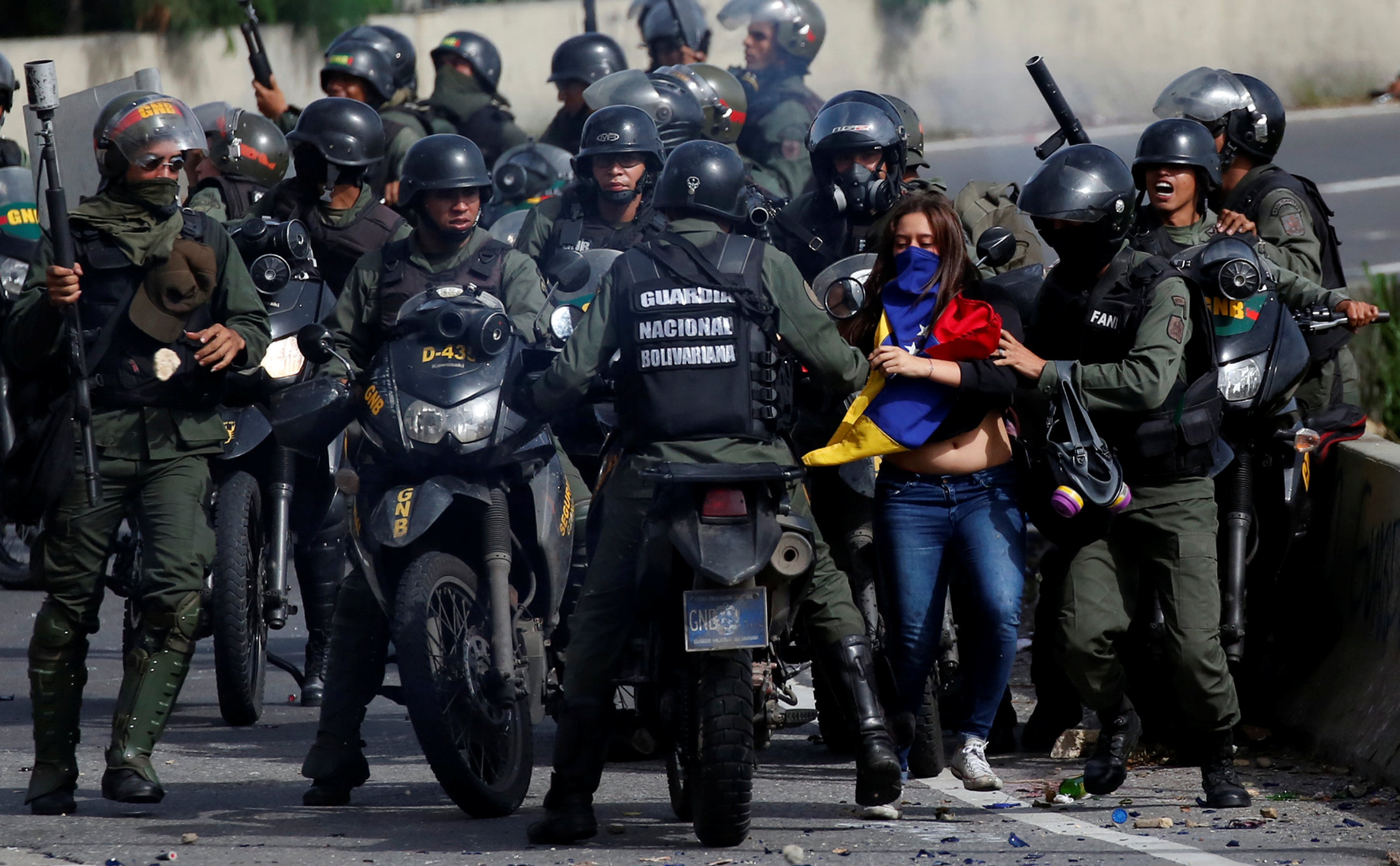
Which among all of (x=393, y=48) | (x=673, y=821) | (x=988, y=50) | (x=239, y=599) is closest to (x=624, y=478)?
(x=673, y=821)

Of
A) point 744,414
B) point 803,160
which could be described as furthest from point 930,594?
point 803,160

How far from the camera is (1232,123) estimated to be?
7.46 metres

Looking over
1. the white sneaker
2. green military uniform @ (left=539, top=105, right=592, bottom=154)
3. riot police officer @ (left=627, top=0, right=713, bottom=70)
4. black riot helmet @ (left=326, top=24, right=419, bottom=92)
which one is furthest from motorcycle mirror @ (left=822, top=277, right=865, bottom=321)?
riot police officer @ (left=627, top=0, right=713, bottom=70)

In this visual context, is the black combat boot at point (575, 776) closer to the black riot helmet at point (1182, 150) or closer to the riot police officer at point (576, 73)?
the black riot helmet at point (1182, 150)

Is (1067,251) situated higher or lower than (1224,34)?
lower

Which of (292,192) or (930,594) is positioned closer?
(930,594)

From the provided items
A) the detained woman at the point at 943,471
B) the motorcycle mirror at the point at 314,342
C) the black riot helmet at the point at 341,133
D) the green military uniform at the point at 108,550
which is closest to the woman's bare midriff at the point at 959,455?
the detained woman at the point at 943,471

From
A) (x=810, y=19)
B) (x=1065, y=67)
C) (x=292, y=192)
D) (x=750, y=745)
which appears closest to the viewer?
(x=750, y=745)

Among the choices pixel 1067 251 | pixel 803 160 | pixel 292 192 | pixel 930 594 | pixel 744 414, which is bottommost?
pixel 930 594

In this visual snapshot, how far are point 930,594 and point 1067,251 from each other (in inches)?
42.0

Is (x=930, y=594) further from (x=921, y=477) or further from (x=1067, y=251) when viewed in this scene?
(x=1067, y=251)

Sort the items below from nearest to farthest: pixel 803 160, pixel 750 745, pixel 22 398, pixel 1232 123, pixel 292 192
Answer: pixel 750 745 → pixel 22 398 → pixel 1232 123 → pixel 292 192 → pixel 803 160

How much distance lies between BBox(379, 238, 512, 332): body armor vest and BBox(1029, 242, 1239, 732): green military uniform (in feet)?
6.37

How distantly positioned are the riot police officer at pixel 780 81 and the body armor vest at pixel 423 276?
377 cm
